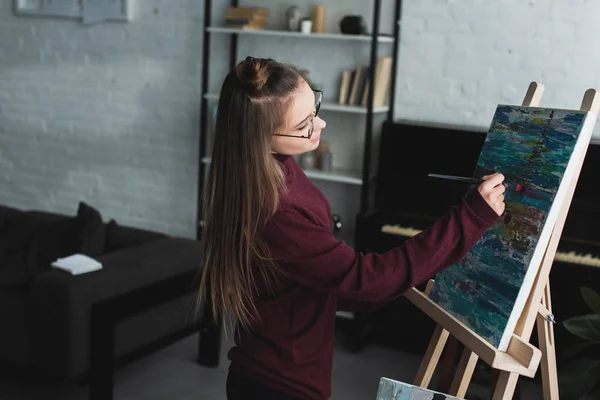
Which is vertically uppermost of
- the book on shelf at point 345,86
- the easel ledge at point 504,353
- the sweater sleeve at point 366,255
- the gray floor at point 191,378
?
the book on shelf at point 345,86

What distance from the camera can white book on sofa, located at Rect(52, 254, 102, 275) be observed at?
3238 mm

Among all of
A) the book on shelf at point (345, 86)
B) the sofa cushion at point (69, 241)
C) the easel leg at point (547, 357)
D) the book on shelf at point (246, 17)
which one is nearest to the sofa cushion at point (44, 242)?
the sofa cushion at point (69, 241)

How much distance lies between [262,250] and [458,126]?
247 cm

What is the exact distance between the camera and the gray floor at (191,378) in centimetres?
347

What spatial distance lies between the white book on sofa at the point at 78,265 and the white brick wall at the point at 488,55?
1772mm

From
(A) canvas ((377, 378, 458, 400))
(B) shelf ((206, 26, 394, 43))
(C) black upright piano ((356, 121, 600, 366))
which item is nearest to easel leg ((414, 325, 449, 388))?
(A) canvas ((377, 378, 458, 400))

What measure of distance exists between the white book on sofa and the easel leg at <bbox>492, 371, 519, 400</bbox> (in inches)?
72.9

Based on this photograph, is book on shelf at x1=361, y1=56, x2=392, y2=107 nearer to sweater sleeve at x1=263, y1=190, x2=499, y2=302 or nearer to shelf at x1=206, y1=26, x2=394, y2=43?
shelf at x1=206, y1=26, x2=394, y2=43

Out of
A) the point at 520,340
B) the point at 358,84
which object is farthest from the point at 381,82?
the point at 520,340

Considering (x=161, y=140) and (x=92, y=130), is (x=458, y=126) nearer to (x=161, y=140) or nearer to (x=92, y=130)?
(x=161, y=140)

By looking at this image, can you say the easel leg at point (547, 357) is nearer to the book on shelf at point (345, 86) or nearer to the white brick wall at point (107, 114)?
the book on shelf at point (345, 86)

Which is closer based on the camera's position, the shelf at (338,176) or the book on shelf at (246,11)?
the shelf at (338,176)

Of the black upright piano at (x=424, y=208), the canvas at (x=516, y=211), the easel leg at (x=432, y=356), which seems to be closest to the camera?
the canvas at (x=516, y=211)

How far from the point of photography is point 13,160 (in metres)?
5.46
